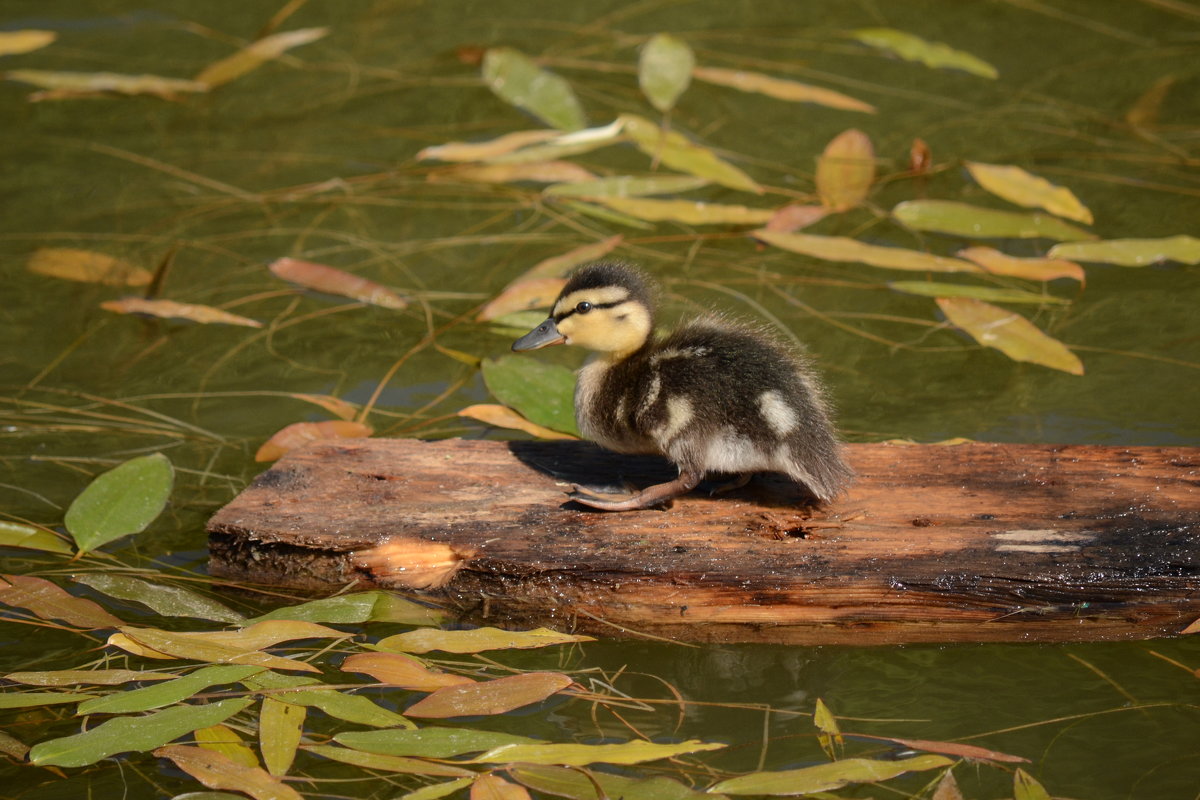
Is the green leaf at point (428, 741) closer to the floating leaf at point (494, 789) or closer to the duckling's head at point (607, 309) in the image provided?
the floating leaf at point (494, 789)

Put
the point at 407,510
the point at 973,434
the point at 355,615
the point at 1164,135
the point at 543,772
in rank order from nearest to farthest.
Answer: the point at 543,772
the point at 355,615
the point at 407,510
the point at 973,434
the point at 1164,135

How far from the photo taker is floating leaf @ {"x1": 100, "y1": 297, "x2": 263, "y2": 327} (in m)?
5.11

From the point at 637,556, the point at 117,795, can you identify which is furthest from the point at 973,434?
the point at 117,795

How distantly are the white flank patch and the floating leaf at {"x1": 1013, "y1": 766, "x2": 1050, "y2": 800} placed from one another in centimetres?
101

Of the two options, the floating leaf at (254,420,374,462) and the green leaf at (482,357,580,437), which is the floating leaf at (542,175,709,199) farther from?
the floating leaf at (254,420,374,462)

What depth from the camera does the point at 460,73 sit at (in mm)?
6938

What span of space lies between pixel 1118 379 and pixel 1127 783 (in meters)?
1.97

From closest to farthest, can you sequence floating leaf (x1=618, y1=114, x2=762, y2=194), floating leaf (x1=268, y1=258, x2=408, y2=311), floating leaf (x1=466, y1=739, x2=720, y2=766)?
floating leaf (x1=466, y1=739, x2=720, y2=766) → floating leaf (x1=268, y1=258, x2=408, y2=311) → floating leaf (x1=618, y1=114, x2=762, y2=194)

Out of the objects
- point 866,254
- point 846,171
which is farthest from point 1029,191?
point 866,254

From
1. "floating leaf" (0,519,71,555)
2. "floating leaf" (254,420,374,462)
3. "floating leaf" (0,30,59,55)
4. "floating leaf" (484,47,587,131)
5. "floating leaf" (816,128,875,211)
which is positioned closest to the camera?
"floating leaf" (0,519,71,555)

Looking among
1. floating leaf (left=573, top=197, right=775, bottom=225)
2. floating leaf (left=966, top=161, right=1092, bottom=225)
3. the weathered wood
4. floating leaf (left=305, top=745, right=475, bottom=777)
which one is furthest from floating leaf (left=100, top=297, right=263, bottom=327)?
floating leaf (left=966, top=161, right=1092, bottom=225)

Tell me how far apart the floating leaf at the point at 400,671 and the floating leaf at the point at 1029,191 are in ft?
11.3

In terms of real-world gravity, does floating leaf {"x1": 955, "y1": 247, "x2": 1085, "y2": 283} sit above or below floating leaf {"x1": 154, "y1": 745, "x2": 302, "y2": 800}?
above

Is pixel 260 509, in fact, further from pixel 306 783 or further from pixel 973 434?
pixel 973 434
